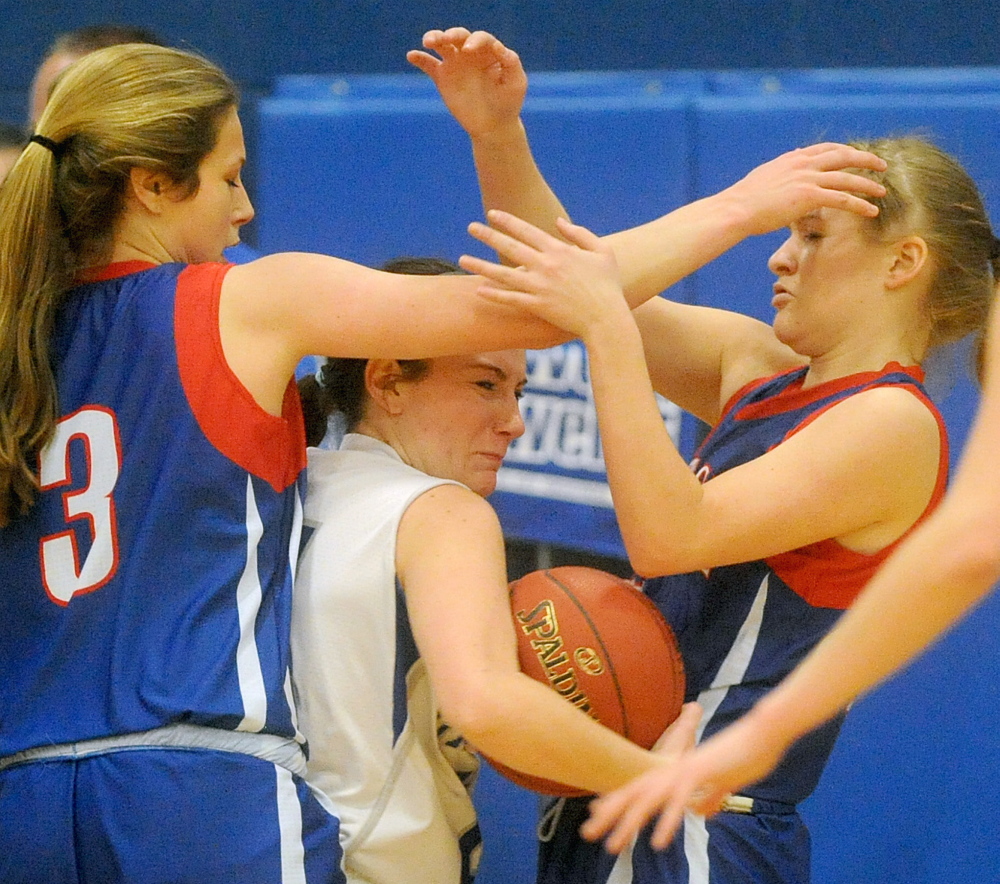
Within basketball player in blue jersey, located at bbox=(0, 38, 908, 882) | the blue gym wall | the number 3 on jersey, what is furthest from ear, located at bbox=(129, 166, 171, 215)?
the blue gym wall

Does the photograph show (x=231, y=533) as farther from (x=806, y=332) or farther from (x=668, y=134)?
(x=668, y=134)

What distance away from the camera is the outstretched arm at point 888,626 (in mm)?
1402

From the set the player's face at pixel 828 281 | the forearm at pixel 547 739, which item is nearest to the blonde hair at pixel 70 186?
the forearm at pixel 547 739

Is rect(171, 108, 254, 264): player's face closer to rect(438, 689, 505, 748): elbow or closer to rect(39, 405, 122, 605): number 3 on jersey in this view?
rect(39, 405, 122, 605): number 3 on jersey

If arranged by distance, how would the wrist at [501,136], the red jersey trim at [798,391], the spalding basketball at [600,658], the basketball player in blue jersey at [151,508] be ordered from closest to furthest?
the basketball player in blue jersey at [151,508]
the spalding basketball at [600,658]
the red jersey trim at [798,391]
the wrist at [501,136]

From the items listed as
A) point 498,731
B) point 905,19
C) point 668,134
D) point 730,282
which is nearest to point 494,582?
point 498,731

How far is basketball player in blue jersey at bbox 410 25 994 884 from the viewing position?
6.56 ft

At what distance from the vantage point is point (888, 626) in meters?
1.42

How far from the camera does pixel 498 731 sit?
185 centimetres

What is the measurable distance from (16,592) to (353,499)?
0.51 meters

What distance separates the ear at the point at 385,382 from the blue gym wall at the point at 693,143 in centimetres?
122

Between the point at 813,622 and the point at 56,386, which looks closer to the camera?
the point at 56,386

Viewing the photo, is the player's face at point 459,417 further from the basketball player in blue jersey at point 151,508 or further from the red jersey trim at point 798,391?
the red jersey trim at point 798,391

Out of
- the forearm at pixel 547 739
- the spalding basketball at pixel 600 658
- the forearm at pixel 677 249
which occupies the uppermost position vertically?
the forearm at pixel 677 249
